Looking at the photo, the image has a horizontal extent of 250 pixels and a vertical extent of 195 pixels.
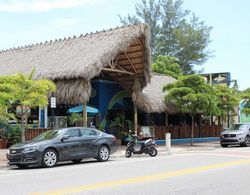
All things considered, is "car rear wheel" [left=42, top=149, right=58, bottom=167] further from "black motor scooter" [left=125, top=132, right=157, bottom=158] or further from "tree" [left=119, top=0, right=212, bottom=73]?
"tree" [left=119, top=0, right=212, bottom=73]

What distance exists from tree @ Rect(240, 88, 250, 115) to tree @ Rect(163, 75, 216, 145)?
9.04m

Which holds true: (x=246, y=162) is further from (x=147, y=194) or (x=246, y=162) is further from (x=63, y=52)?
(x=63, y=52)

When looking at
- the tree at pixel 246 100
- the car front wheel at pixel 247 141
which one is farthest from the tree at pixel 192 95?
the tree at pixel 246 100

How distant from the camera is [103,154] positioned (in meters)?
19.6

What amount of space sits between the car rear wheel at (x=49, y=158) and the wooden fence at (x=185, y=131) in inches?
633

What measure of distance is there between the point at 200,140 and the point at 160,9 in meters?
34.3

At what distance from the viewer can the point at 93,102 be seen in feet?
103

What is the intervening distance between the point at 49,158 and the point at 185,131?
785 inches

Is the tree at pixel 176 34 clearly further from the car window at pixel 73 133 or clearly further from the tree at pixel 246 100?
the car window at pixel 73 133

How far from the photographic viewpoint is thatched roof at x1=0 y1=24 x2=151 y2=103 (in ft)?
83.3

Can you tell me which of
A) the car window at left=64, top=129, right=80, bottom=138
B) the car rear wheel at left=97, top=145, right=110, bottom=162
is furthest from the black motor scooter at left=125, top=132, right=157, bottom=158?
the car window at left=64, top=129, right=80, bottom=138

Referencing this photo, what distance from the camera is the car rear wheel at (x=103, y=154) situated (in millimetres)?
19453

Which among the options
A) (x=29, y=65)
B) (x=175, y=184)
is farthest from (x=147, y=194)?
(x=29, y=65)

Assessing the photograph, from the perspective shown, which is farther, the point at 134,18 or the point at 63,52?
the point at 134,18
